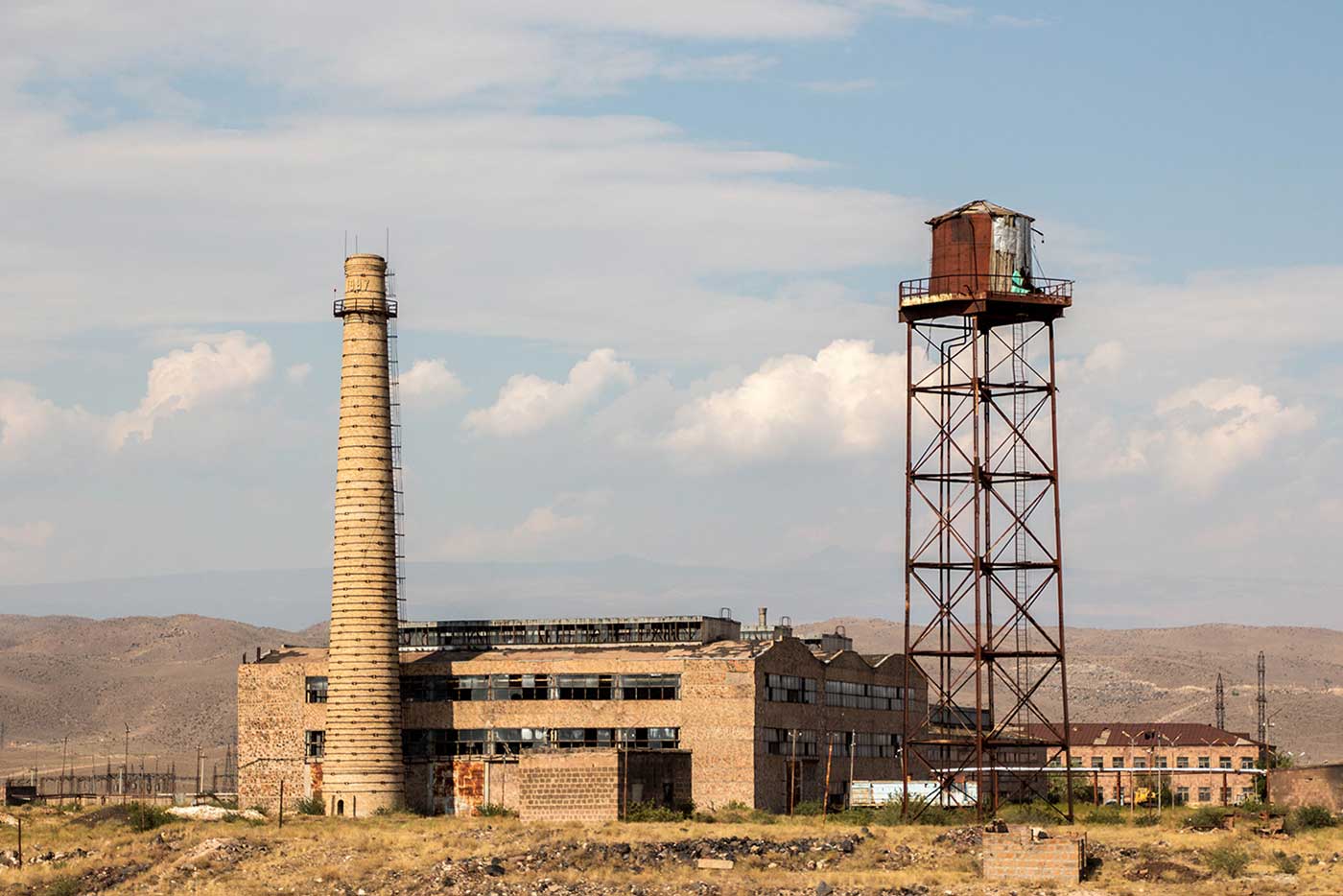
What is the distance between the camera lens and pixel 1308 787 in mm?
75938

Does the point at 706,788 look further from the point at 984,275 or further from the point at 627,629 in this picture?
the point at 984,275

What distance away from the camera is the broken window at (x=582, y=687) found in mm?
85000

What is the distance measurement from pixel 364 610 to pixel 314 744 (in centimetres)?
919

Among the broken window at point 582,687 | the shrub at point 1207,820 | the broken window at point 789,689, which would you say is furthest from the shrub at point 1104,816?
the broken window at point 582,687

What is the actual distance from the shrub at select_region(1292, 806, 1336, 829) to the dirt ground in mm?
2272

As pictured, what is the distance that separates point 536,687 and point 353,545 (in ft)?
33.8

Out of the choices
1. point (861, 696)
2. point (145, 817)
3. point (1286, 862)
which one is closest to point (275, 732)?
point (145, 817)

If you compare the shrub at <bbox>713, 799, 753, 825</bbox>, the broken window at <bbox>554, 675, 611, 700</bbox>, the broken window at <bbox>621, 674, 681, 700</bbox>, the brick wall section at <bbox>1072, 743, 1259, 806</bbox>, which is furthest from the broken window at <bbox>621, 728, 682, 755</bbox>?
the brick wall section at <bbox>1072, 743, 1259, 806</bbox>

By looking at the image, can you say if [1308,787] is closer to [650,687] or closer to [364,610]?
[650,687]

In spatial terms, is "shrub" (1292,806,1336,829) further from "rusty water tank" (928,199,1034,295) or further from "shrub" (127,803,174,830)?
"shrub" (127,803,174,830)

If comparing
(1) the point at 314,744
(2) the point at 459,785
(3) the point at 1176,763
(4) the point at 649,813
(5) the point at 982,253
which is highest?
(5) the point at 982,253

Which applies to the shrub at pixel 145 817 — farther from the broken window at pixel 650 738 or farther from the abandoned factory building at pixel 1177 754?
the abandoned factory building at pixel 1177 754

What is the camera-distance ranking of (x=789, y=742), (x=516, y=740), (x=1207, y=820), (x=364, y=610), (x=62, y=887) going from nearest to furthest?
(x=62, y=887), (x=1207, y=820), (x=364, y=610), (x=516, y=740), (x=789, y=742)

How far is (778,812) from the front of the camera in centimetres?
8444
